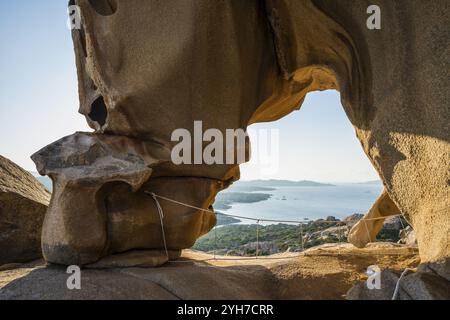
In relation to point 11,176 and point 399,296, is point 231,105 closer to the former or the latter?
point 399,296

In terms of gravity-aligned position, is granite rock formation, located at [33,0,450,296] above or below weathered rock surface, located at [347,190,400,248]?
above

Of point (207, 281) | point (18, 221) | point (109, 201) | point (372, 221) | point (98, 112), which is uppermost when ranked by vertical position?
point (98, 112)

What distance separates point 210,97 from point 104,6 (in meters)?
1.42

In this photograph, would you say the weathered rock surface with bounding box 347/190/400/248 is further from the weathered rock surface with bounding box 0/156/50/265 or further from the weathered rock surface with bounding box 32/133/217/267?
the weathered rock surface with bounding box 0/156/50/265

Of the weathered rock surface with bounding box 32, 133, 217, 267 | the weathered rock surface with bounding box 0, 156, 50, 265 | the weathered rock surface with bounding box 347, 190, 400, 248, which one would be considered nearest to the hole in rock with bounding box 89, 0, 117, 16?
the weathered rock surface with bounding box 32, 133, 217, 267

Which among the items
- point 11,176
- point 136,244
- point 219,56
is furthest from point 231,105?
point 11,176

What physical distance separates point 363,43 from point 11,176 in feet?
13.5

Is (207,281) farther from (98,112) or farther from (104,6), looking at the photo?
(104,6)

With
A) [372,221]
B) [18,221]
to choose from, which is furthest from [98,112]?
[372,221]

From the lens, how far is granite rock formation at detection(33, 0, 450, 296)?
8.41ft

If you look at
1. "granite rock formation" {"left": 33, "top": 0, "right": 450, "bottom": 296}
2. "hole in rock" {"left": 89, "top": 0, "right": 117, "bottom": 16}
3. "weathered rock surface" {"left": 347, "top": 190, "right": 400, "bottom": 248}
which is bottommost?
"weathered rock surface" {"left": 347, "top": 190, "right": 400, "bottom": 248}

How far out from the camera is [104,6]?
366 cm

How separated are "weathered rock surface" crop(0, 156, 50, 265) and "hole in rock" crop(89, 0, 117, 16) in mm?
2145

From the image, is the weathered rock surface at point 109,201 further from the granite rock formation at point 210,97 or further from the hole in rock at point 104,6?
the hole in rock at point 104,6
